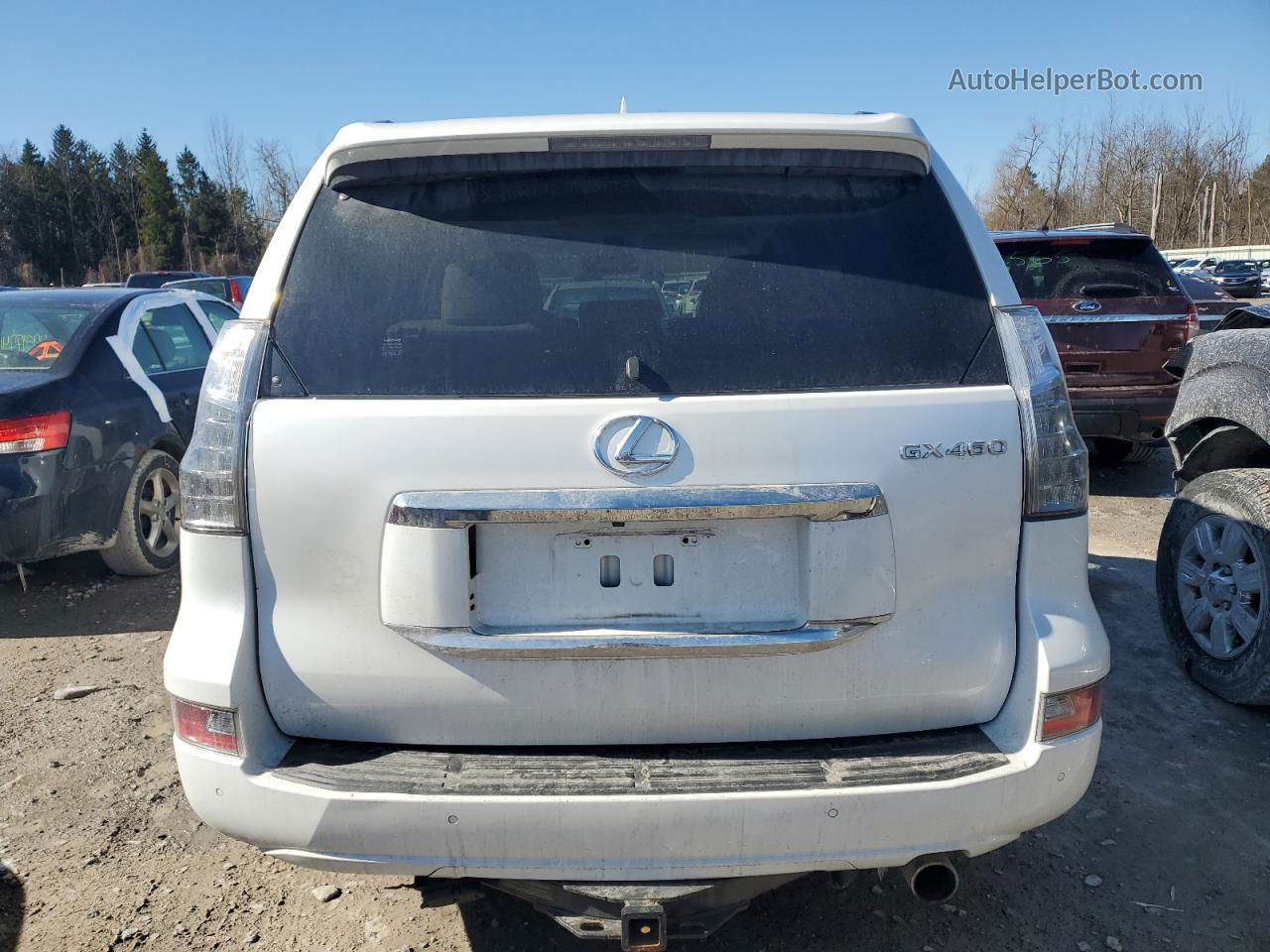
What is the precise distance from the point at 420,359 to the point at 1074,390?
22.0 feet

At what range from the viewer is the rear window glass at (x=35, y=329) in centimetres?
508

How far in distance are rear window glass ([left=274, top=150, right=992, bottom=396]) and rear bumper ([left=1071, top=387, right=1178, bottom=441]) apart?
589 cm

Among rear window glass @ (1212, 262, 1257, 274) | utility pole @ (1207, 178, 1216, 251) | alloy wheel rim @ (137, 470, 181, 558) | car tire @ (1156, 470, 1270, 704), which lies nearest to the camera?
car tire @ (1156, 470, 1270, 704)

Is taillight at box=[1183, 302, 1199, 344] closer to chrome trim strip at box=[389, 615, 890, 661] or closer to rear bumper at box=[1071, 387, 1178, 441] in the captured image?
rear bumper at box=[1071, 387, 1178, 441]

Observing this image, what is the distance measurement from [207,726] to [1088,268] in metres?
7.46

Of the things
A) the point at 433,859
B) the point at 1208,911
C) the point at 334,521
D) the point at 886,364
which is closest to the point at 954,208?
the point at 886,364

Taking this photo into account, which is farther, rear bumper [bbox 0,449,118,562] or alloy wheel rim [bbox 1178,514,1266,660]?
rear bumper [bbox 0,449,118,562]

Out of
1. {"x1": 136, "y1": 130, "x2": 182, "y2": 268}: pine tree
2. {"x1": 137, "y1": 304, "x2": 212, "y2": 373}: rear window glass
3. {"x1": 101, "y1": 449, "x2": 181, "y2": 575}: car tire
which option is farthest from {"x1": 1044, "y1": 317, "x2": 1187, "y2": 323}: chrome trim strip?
{"x1": 136, "y1": 130, "x2": 182, "y2": 268}: pine tree

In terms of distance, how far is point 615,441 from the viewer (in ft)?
6.07

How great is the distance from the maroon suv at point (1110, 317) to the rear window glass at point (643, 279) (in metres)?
5.78

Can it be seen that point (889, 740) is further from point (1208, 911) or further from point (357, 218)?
point (357, 218)

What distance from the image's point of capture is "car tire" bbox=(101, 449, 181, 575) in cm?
532

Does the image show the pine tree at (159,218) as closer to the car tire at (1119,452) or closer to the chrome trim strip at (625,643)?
the car tire at (1119,452)

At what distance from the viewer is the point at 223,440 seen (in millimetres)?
1928
